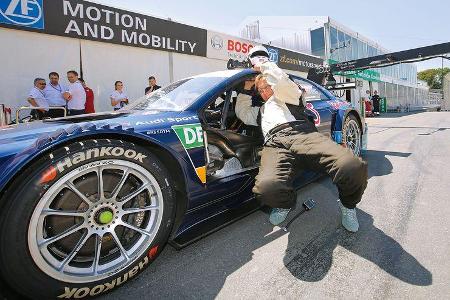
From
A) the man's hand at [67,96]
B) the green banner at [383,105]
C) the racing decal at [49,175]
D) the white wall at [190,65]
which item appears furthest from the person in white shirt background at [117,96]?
the green banner at [383,105]

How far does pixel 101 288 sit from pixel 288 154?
4.79 ft

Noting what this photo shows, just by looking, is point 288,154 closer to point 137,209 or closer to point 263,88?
point 263,88

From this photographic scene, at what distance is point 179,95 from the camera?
2.38 metres

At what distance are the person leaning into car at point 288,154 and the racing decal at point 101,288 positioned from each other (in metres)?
0.87

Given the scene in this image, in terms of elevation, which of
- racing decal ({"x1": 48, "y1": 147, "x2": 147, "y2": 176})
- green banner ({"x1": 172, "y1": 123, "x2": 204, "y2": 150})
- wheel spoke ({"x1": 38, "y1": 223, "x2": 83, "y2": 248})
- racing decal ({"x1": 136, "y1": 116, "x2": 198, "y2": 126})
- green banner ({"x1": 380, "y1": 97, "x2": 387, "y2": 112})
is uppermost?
green banner ({"x1": 380, "y1": 97, "x2": 387, "y2": 112})

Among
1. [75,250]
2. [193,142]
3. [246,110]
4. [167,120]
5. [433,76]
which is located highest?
[433,76]

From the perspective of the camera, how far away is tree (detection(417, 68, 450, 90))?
73000 millimetres

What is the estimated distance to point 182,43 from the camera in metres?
9.86

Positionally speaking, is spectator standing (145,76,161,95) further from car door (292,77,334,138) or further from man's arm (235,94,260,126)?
man's arm (235,94,260,126)

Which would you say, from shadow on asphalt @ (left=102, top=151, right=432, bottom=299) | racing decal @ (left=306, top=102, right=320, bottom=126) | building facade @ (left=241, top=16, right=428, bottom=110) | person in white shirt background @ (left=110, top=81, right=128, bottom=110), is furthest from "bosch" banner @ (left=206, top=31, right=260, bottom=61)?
shadow on asphalt @ (left=102, top=151, right=432, bottom=299)

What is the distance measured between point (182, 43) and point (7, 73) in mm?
5107

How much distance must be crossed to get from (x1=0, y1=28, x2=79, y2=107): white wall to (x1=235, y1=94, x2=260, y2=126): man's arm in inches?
244

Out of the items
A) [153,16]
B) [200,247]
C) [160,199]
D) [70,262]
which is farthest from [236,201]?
[153,16]

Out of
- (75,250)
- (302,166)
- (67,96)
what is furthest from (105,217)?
(67,96)
